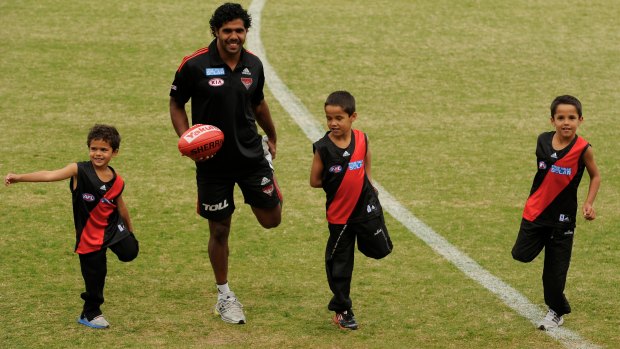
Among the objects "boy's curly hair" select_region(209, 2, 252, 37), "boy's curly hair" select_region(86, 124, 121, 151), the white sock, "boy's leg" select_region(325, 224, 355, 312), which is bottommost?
the white sock

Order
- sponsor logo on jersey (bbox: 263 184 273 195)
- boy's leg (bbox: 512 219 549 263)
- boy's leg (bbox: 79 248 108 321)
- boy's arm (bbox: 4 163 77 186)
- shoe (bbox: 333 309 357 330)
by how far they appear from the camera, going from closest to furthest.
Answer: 1. boy's arm (bbox: 4 163 77 186)
2. boy's leg (bbox: 79 248 108 321)
3. shoe (bbox: 333 309 357 330)
4. boy's leg (bbox: 512 219 549 263)
5. sponsor logo on jersey (bbox: 263 184 273 195)

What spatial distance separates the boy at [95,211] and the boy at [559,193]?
315 cm

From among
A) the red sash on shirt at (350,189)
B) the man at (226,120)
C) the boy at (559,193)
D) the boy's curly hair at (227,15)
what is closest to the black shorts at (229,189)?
the man at (226,120)

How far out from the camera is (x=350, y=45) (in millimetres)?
17766

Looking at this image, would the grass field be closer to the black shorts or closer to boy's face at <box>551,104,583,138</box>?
the black shorts

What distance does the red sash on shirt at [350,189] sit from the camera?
8195 mm

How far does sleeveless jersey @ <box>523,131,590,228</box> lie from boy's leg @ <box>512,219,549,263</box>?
3.6 inches

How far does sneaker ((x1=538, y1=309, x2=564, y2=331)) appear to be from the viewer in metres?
8.20

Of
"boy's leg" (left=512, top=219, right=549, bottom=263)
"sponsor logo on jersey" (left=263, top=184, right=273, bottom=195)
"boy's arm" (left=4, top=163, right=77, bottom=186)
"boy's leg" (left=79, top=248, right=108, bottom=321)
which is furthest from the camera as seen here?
"sponsor logo on jersey" (left=263, top=184, right=273, bottom=195)

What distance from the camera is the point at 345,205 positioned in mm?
8211

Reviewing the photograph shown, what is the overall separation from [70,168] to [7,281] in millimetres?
1615

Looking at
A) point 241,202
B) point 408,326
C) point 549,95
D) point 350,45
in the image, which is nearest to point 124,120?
point 241,202

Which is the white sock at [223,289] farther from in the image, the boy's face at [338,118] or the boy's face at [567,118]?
the boy's face at [567,118]

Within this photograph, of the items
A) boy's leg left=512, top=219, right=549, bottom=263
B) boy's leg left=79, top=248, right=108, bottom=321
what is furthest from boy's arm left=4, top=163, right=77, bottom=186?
boy's leg left=512, top=219, right=549, bottom=263
